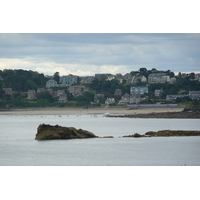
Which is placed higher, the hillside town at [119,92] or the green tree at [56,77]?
the green tree at [56,77]

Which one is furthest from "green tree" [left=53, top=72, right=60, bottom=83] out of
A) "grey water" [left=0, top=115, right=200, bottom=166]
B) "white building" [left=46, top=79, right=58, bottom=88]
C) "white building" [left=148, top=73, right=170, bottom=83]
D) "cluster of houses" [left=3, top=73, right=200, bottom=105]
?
"grey water" [left=0, top=115, right=200, bottom=166]

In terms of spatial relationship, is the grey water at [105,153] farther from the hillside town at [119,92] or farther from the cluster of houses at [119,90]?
the cluster of houses at [119,90]

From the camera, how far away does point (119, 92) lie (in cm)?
13750

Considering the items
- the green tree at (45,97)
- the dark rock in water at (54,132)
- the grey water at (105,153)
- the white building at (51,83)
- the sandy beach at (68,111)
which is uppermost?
the white building at (51,83)

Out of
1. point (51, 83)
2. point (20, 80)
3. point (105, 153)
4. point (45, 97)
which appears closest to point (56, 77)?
point (51, 83)

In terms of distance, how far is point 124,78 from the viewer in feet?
536

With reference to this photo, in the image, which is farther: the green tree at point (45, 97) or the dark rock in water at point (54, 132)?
the green tree at point (45, 97)

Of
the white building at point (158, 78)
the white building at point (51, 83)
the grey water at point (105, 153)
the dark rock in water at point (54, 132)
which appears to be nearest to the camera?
the grey water at point (105, 153)

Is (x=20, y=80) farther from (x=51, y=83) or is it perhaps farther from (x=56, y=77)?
(x=56, y=77)

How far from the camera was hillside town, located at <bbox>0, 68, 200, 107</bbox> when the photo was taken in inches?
4697

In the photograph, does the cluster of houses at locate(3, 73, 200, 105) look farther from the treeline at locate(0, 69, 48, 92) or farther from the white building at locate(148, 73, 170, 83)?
the treeline at locate(0, 69, 48, 92)

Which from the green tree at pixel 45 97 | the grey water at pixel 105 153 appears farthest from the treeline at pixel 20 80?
the grey water at pixel 105 153

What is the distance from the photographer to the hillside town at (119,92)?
119 metres
